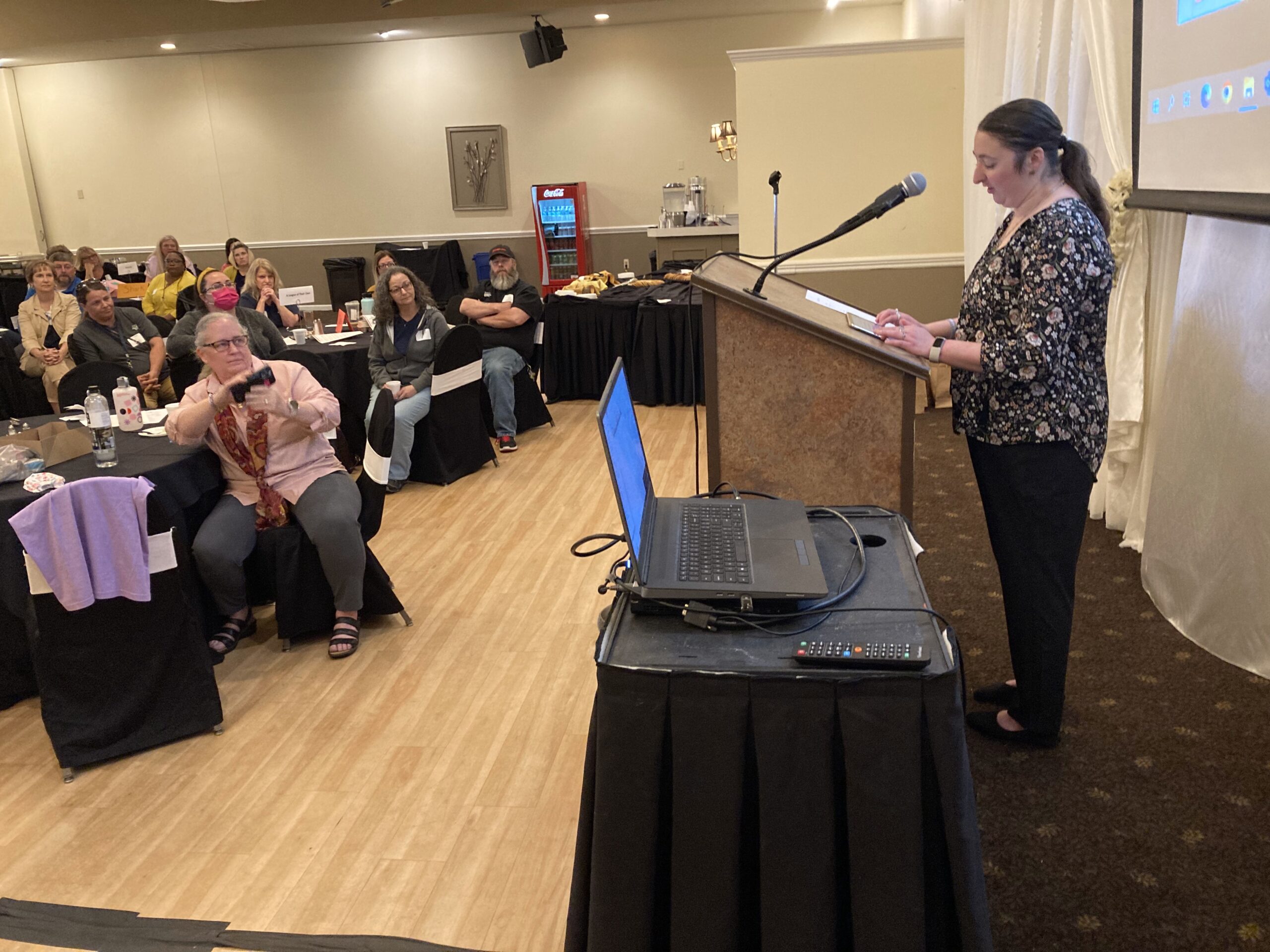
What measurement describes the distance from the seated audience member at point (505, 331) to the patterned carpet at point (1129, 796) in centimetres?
323

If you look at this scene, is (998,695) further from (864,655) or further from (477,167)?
(477,167)

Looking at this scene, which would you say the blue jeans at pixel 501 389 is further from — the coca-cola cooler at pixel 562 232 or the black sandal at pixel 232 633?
the coca-cola cooler at pixel 562 232

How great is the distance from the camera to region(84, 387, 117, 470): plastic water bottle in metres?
2.89

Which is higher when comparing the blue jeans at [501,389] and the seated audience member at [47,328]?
the seated audience member at [47,328]

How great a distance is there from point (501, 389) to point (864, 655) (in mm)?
4654

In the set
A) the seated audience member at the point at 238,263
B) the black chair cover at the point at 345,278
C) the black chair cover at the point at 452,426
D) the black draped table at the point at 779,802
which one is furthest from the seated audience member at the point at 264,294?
the black draped table at the point at 779,802

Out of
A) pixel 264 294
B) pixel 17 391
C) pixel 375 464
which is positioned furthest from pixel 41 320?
pixel 375 464

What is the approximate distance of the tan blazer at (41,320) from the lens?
5684 mm

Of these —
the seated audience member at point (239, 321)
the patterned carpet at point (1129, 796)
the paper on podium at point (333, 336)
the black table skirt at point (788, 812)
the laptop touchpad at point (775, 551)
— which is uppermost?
the seated audience member at point (239, 321)

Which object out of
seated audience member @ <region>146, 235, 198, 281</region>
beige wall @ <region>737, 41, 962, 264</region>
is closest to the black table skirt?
beige wall @ <region>737, 41, 962, 264</region>

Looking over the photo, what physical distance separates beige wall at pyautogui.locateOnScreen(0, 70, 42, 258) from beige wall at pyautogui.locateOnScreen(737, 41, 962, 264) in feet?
32.6

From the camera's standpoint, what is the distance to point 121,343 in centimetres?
521

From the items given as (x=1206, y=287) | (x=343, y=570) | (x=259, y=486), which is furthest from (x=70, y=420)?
(x=1206, y=287)

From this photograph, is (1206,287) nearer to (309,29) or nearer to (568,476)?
(568,476)
